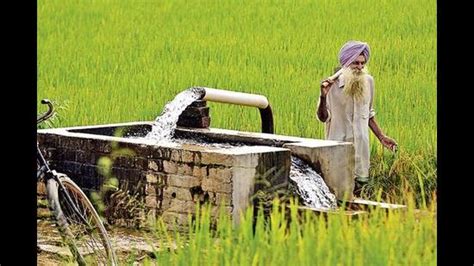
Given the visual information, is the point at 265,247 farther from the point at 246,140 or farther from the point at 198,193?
the point at 246,140

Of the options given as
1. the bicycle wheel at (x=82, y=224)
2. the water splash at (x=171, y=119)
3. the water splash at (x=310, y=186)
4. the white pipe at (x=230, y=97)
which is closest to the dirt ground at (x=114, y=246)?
the bicycle wheel at (x=82, y=224)

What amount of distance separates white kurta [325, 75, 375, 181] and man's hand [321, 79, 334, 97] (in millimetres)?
81

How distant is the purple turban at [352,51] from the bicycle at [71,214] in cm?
212

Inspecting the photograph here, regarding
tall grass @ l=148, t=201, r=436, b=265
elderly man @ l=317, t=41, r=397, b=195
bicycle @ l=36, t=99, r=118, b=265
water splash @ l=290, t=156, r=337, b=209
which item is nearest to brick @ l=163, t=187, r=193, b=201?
water splash @ l=290, t=156, r=337, b=209

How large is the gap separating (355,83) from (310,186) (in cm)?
80

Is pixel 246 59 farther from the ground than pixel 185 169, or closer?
farther from the ground

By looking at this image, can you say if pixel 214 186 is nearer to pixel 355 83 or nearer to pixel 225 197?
pixel 225 197

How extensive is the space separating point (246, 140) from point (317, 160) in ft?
2.05

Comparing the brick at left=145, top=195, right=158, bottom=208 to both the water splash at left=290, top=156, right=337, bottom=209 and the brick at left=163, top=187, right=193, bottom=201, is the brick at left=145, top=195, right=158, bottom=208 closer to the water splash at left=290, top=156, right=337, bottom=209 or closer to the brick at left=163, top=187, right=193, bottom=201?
the brick at left=163, top=187, right=193, bottom=201

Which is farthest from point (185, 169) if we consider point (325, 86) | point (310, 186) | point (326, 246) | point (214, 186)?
point (326, 246)

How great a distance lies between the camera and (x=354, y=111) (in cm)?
733

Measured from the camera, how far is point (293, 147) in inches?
272
